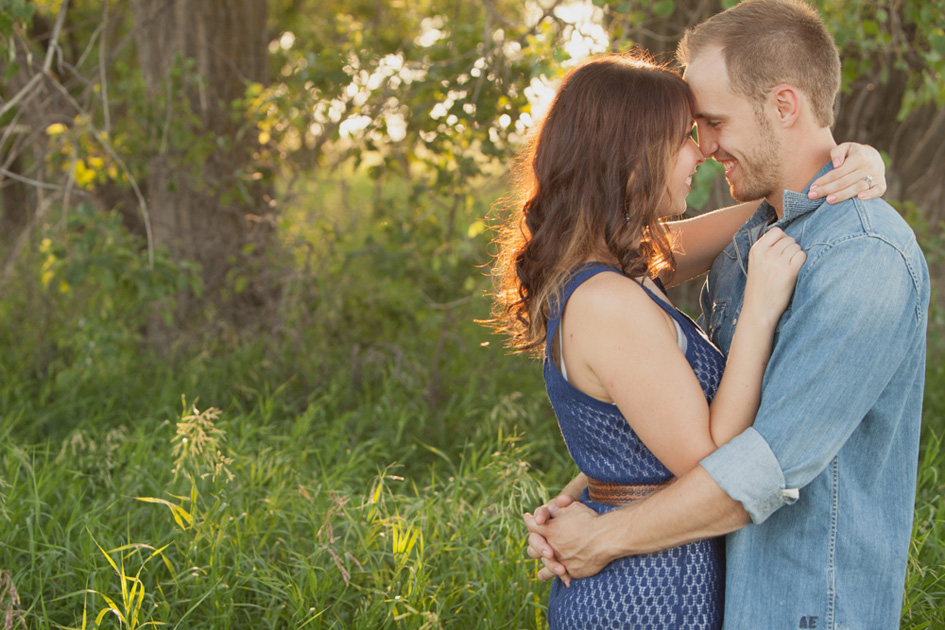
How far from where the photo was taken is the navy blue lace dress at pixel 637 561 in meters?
1.78

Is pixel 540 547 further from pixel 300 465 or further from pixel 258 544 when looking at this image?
pixel 300 465

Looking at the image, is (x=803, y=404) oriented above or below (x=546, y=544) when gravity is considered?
above

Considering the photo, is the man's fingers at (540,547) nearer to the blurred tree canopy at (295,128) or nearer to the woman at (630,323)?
the woman at (630,323)

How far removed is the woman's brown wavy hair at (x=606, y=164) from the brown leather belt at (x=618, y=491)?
391mm

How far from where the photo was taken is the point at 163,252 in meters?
4.51

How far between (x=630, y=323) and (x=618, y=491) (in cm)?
39

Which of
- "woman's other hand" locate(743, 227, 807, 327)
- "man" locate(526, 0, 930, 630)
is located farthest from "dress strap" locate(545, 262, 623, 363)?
"man" locate(526, 0, 930, 630)

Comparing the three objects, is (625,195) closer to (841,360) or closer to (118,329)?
(841,360)

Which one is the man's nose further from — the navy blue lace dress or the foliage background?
the foliage background

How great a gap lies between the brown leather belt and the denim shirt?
18cm

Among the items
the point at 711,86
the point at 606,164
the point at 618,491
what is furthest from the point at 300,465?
the point at 711,86

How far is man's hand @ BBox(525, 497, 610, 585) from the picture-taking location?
184 cm

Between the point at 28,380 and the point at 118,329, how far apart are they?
24.3 inches

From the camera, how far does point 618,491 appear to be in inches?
73.8
